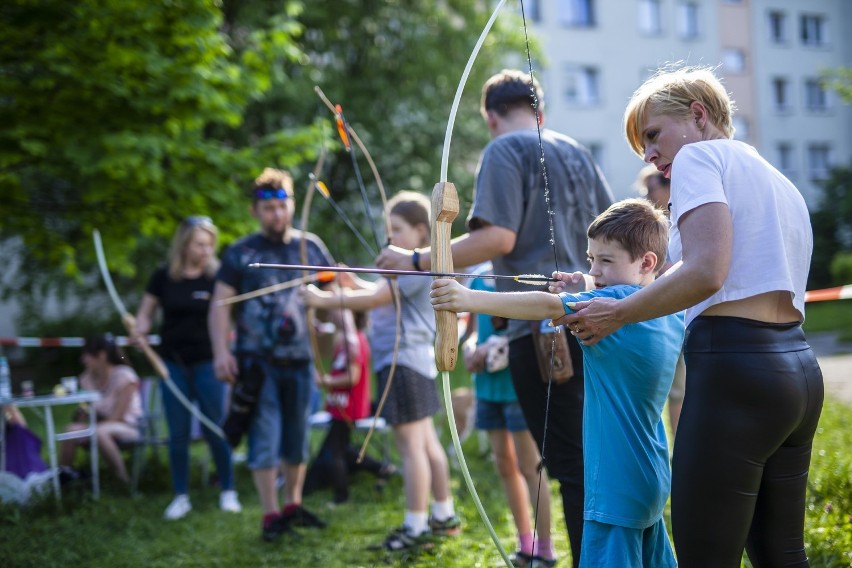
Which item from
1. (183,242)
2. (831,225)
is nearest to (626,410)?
(183,242)

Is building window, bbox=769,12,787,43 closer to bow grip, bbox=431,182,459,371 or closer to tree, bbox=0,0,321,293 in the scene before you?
tree, bbox=0,0,321,293

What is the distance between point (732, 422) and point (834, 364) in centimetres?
1076

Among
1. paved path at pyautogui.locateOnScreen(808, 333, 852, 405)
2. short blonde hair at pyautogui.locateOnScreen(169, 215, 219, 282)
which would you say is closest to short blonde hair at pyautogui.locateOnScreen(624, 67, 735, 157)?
short blonde hair at pyautogui.locateOnScreen(169, 215, 219, 282)

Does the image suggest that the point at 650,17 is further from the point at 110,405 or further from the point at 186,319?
the point at 186,319

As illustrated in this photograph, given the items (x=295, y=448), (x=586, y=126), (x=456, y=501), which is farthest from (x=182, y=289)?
(x=586, y=126)

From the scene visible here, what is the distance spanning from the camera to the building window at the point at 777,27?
2923 centimetres

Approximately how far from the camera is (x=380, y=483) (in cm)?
570

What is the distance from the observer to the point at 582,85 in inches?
1016

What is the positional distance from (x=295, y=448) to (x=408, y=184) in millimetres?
11184

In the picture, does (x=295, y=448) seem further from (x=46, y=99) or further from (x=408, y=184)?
(x=408, y=184)

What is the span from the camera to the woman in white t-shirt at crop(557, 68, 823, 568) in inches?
74.3

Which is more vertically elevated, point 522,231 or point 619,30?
point 619,30

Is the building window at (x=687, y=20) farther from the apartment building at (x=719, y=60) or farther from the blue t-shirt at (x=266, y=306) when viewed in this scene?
the blue t-shirt at (x=266, y=306)

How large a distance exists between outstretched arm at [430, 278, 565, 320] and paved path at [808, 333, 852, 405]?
4.79m
